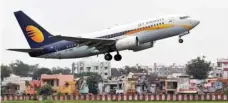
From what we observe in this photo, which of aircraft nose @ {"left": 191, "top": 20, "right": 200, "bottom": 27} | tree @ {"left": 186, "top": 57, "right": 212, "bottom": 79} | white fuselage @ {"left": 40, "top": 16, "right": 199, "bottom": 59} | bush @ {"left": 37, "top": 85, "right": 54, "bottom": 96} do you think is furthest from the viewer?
tree @ {"left": 186, "top": 57, "right": 212, "bottom": 79}

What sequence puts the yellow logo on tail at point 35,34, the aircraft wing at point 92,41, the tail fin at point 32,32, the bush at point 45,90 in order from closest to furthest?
the aircraft wing at point 92,41, the tail fin at point 32,32, the yellow logo on tail at point 35,34, the bush at point 45,90

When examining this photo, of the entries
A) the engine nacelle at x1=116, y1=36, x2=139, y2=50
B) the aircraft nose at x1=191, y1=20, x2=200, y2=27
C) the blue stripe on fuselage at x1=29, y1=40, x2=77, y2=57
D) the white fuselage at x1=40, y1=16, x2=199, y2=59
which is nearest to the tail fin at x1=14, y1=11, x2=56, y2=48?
the blue stripe on fuselage at x1=29, y1=40, x2=77, y2=57

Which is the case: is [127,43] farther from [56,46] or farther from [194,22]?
[56,46]

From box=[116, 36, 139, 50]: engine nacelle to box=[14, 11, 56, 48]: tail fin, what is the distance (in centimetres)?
755

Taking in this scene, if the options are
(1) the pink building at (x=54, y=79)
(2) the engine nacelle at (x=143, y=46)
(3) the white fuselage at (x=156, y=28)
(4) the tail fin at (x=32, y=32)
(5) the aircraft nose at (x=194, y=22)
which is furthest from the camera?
(1) the pink building at (x=54, y=79)

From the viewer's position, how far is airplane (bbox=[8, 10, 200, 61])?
66.3 m

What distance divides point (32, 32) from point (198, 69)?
89.7 metres

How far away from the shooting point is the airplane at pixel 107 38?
6631cm

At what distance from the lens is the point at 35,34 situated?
75.1 metres

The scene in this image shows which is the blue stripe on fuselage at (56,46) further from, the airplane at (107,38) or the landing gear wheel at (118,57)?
the landing gear wheel at (118,57)

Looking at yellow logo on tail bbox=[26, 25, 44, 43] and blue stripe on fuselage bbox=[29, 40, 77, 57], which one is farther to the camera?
yellow logo on tail bbox=[26, 25, 44, 43]

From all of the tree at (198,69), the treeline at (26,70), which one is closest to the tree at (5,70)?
the treeline at (26,70)

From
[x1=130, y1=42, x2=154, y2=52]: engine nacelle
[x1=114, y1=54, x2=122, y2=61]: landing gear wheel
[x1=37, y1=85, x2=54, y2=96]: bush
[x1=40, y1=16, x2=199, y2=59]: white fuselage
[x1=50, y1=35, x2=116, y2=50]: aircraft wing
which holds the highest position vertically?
[x1=40, y1=16, x2=199, y2=59]: white fuselage

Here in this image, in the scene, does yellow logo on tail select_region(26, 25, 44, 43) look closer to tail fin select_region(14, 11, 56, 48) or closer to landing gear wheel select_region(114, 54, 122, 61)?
tail fin select_region(14, 11, 56, 48)
